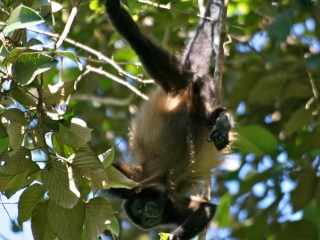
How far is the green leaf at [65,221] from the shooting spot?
9.11ft

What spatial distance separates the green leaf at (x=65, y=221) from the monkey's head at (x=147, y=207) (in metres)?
2.10

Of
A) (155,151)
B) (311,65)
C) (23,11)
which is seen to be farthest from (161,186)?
(23,11)

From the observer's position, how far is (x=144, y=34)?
484 centimetres

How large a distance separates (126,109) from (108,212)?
4.60 meters

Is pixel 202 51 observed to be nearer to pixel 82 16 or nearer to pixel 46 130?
pixel 82 16

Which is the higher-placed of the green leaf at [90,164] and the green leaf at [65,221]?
the green leaf at [90,164]

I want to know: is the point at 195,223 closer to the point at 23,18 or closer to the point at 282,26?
the point at 282,26

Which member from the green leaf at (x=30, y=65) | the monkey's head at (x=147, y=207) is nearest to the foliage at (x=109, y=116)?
the green leaf at (x=30, y=65)

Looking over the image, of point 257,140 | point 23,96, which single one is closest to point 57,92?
point 23,96

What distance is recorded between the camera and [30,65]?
8.21 feet

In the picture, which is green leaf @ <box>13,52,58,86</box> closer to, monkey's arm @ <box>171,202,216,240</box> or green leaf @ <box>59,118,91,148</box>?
green leaf @ <box>59,118,91,148</box>

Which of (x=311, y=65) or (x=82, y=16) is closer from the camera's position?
(x=311, y=65)

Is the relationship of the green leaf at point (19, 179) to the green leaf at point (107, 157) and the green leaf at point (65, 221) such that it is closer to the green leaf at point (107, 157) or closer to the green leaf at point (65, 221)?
the green leaf at point (65, 221)

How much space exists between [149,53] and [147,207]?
1.33 m
